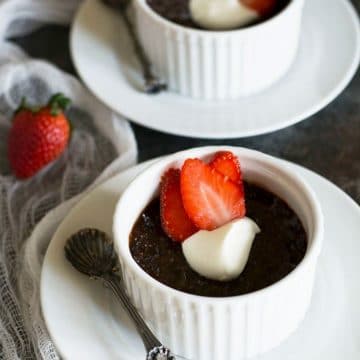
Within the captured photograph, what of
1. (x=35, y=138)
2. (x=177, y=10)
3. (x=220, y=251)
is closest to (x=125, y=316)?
(x=220, y=251)

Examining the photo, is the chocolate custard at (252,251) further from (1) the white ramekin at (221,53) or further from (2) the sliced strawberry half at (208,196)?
(1) the white ramekin at (221,53)

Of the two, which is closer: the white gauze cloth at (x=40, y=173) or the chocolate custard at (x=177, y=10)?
the white gauze cloth at (x=40, y=173)

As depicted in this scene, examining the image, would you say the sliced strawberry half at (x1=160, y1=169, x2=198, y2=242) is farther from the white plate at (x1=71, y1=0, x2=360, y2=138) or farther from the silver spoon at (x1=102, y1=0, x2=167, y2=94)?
the silver spoon at (x1=102, y1=0, x2=167, y2=94)

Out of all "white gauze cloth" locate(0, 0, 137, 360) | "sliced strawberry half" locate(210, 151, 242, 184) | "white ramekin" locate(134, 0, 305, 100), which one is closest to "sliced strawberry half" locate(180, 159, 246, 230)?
"sliced strawberry half" locate(210, 151, 242, 184)

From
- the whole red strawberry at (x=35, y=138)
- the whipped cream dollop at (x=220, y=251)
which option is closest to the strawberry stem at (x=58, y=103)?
the whole red strawberry at (x=35, y=138)

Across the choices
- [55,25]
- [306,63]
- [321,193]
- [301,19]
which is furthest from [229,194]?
[55,25]

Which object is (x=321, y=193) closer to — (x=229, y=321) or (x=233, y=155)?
(x=233, y=155)
